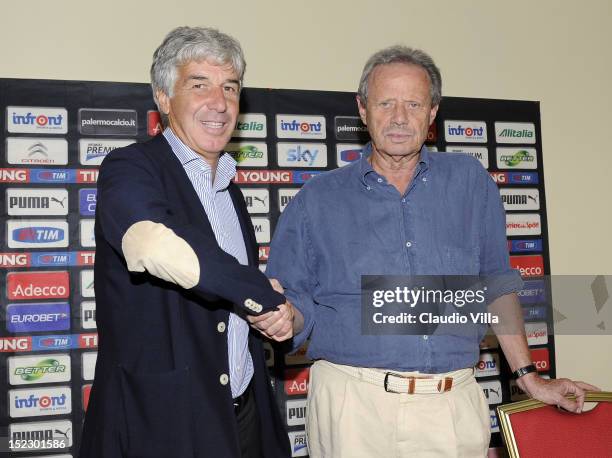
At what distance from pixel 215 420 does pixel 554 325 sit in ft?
8.75

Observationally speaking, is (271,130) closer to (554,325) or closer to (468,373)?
(468,373)

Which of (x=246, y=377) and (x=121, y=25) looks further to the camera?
(x=121, y=25)

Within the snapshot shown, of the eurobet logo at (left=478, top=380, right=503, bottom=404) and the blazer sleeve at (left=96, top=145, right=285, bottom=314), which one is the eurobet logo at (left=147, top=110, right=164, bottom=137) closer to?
the blazer sleeve at (left=96, top=145, right=285, bottom=314)

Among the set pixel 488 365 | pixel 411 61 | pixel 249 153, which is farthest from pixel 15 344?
pixel 488 365

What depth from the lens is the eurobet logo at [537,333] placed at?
11.5ft

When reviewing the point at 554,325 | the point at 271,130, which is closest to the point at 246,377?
the point at 271,130

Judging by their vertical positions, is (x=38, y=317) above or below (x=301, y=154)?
below

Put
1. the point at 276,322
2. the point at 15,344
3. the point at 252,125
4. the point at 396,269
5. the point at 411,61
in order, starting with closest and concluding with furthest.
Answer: the point at 276,322
the point at 396,269
the point at 411,61
the point at 15,344
the point at 252,125

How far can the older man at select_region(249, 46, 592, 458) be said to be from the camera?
179cm

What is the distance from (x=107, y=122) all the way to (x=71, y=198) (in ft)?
1.38

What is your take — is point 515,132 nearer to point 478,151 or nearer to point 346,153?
point 478,151

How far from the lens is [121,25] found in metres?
3.05

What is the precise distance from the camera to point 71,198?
9.60 feet

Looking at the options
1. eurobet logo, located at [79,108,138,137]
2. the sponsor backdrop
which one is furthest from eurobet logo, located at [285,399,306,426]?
eurobet logo, located at [79,108,138,137]
